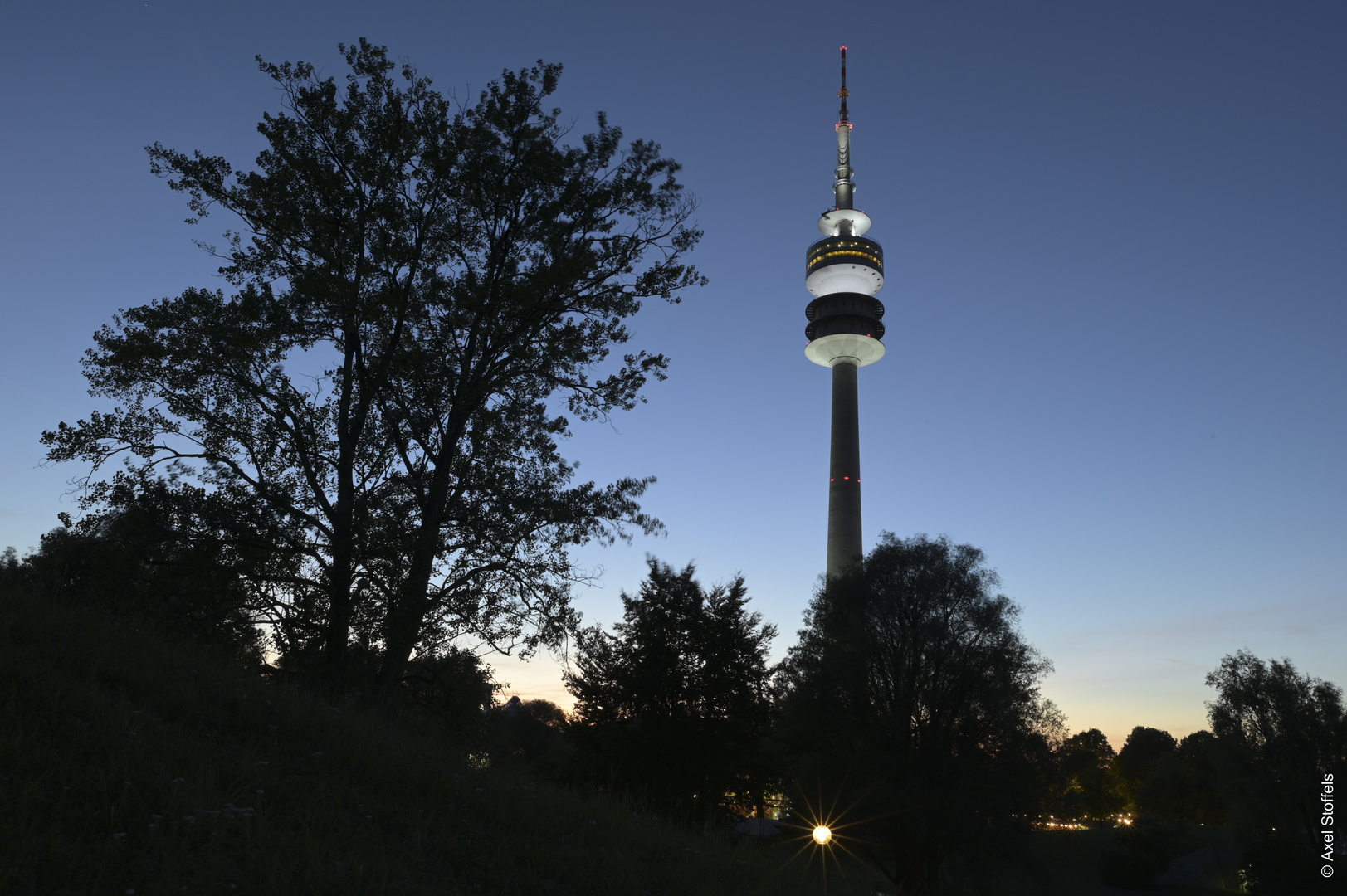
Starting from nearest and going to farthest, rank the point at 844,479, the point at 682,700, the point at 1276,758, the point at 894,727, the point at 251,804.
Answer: the point at 251,804, the point at 682,700, the point at 894,727, the point at 1276,758, the point at 844,479

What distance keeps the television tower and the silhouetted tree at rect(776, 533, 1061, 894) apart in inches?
1866

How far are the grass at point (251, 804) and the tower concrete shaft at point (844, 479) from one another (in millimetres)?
72948

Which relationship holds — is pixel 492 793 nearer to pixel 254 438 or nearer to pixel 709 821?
pixel 709 821

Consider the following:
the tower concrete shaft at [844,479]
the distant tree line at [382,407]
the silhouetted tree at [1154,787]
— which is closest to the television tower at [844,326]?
the tower concrete shaft at [844,479]

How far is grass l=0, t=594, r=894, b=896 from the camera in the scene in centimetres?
501

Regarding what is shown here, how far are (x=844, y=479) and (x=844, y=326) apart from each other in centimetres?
1895

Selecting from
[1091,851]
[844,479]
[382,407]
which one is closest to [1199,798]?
[1091,851]

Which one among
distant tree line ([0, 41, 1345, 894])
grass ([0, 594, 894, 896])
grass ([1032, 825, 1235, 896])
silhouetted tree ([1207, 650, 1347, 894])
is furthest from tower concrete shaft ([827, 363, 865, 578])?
grass ([0, 594, 894, 896])

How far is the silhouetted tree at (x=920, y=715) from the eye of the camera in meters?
29.5

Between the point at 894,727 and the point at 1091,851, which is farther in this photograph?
the point at 1091,851

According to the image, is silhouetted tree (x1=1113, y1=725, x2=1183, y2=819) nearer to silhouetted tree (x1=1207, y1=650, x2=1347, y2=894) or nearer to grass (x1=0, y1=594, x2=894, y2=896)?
silhouetted tree (x1=1207, y1=650, x2=1347, y2=894)

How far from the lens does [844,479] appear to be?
8350cm

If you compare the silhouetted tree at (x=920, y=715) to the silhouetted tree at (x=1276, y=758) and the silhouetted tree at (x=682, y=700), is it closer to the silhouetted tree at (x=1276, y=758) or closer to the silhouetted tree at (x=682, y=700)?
Result: the silhouetted tree at (x=682, y=700)

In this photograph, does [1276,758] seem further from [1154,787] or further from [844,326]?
[844,326]
